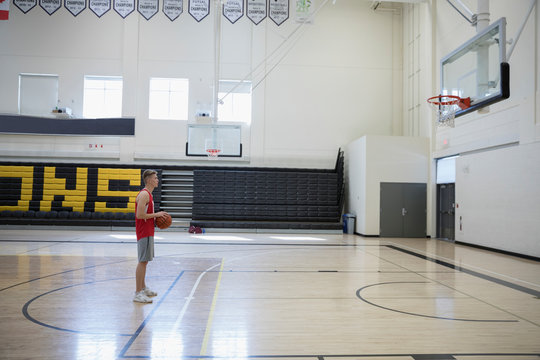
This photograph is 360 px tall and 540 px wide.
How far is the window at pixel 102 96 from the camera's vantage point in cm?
1417

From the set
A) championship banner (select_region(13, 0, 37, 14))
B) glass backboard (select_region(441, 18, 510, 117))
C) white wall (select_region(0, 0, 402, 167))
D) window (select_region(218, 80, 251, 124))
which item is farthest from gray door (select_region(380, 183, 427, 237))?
championship banner (select_region(13, 0, 37, 14))

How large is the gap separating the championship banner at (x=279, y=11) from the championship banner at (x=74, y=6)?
21.3 feet

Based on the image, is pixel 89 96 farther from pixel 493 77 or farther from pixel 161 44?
pixel 493 77

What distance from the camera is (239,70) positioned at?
1451 centimetres

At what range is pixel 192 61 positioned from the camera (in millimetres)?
14406

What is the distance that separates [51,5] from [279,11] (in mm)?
8011

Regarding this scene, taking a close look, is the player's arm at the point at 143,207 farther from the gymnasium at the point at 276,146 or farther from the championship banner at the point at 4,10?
the championship banner at the point at 4,10

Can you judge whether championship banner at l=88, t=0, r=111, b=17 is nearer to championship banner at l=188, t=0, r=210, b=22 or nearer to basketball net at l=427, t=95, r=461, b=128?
championship banner at l=188, t=0, r=210, b=22

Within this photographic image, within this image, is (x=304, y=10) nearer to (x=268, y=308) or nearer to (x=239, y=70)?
(x=239, y=70)

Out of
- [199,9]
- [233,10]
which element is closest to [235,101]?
[233,10]

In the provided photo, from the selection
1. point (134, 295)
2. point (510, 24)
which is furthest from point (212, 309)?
point (510, 24)

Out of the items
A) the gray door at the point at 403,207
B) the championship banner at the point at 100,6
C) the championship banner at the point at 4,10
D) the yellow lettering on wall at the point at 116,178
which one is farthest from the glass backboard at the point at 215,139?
the championship banner at the point at 4,10

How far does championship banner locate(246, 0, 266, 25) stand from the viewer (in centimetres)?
1361

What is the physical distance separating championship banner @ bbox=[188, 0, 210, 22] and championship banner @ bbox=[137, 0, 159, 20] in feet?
4.04
